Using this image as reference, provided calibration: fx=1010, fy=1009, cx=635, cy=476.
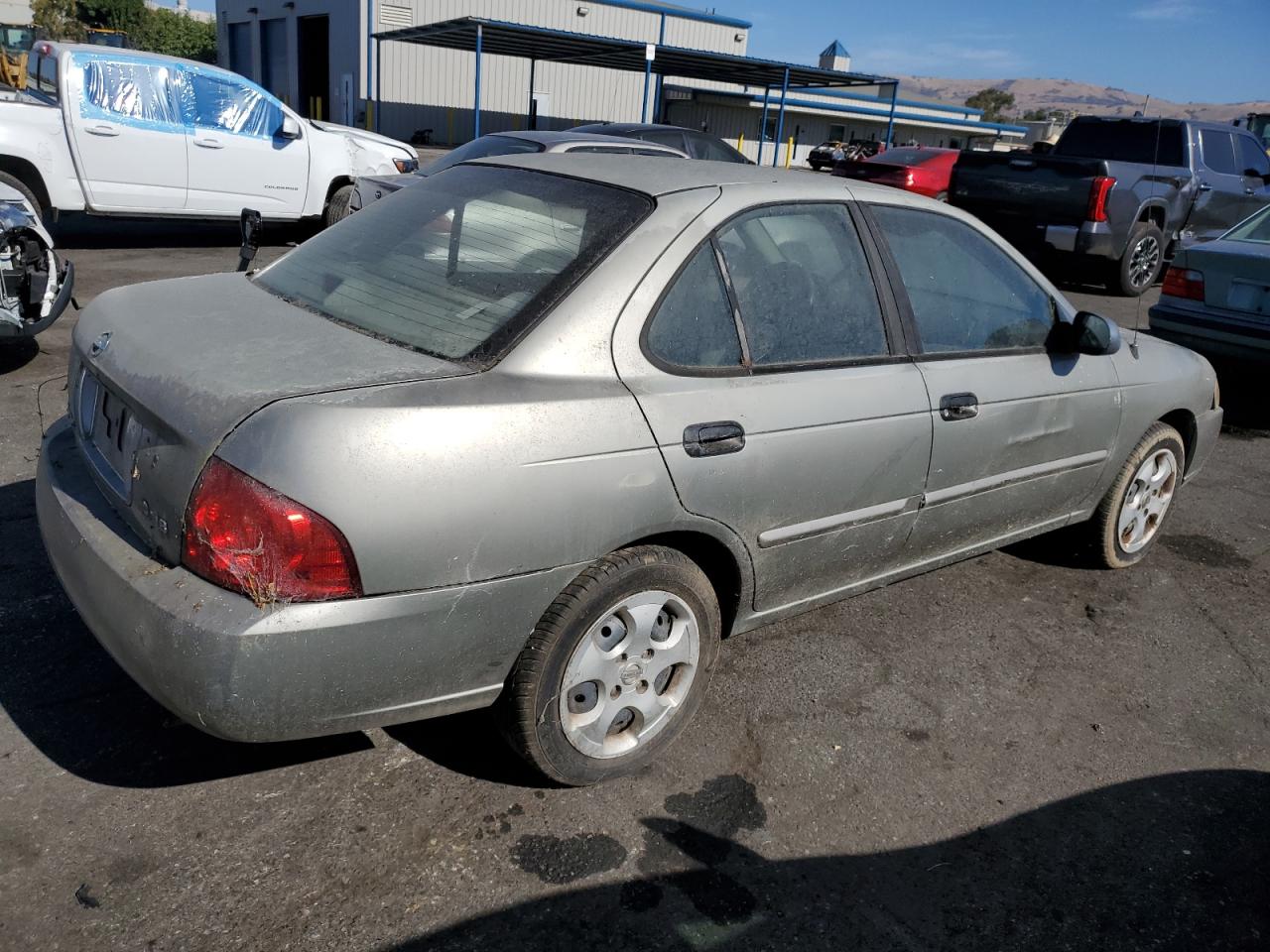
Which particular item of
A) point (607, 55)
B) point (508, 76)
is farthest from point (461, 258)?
point (508, 76)

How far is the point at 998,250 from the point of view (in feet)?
12.5

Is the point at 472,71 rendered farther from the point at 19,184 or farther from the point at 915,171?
the point at 19,184

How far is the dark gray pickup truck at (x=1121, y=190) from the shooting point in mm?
11305

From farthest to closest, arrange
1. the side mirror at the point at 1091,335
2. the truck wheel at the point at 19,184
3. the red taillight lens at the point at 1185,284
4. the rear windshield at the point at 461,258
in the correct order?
the truck wheel at the point at 19,184, the red taillight lens at the point at 1185,284, the side mirror at the point at 1091,335, the rear windshield at the point at 461,258

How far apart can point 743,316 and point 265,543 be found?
1.47m

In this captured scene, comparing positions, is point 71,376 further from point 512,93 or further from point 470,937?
point 512,93

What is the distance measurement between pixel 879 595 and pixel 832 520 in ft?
3.84

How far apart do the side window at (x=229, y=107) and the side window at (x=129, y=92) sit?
211mm

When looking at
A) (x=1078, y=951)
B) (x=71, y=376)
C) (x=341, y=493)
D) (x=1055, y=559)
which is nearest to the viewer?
(x=341, y=493)

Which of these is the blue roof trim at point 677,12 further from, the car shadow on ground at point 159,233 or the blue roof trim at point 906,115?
the car shadow on ground at point 159,233

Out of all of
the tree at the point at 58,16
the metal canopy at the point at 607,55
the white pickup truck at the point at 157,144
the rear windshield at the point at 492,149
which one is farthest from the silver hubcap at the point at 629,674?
the tree at the point at 58,16

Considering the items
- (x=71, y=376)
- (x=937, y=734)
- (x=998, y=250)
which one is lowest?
(x=937, y=734)

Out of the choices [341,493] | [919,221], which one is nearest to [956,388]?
[919,221]

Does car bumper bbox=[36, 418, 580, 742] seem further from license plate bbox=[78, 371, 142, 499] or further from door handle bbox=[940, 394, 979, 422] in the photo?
door handle bbox=[940, 394, 979, 422]
